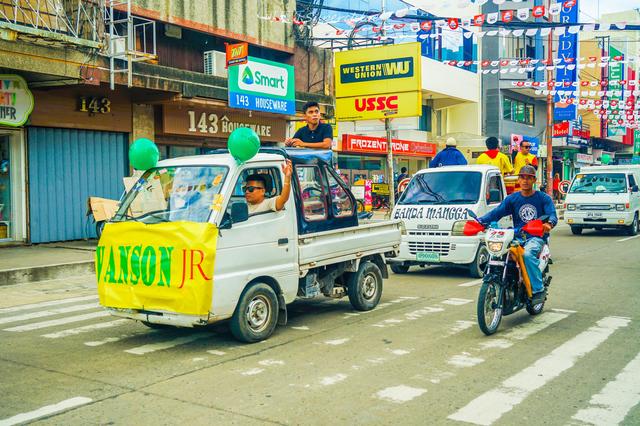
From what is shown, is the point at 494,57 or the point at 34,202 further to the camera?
the point at 494,57

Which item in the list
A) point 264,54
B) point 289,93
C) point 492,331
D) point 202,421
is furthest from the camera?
point 264,54

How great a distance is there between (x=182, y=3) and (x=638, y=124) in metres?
27.2

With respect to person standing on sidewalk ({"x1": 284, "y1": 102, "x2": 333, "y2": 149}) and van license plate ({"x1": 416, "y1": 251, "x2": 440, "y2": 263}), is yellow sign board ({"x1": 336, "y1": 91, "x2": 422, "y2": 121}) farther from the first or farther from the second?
person standing on sidewalk ({"x1": 284, "y1": 102, "x2": 333, "y2": 149})

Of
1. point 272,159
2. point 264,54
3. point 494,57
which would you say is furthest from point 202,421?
point 494,57

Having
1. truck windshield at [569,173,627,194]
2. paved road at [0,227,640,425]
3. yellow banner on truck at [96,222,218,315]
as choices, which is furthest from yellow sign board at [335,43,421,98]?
yellow banner on truck at [96,222,218,315]

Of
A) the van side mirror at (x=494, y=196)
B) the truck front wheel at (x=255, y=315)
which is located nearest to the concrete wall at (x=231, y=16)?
the van side mirror at (x=494, y=196)

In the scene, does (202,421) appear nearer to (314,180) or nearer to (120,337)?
(120,337)

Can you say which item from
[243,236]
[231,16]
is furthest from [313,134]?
[231,16]

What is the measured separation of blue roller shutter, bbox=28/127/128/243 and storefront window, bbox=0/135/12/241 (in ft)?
1.50

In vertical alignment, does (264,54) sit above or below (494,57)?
below

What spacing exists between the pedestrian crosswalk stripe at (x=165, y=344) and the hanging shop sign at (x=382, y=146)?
19912mm

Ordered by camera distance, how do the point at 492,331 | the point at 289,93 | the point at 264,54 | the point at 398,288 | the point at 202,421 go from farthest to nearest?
1. the point at 264,54
2. the point at 289,93
3. the point at 398,288
4. the point at 492,331
5. the point at 202,421

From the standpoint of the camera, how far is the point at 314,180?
8.09m

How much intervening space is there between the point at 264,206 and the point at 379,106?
53.4 feet
